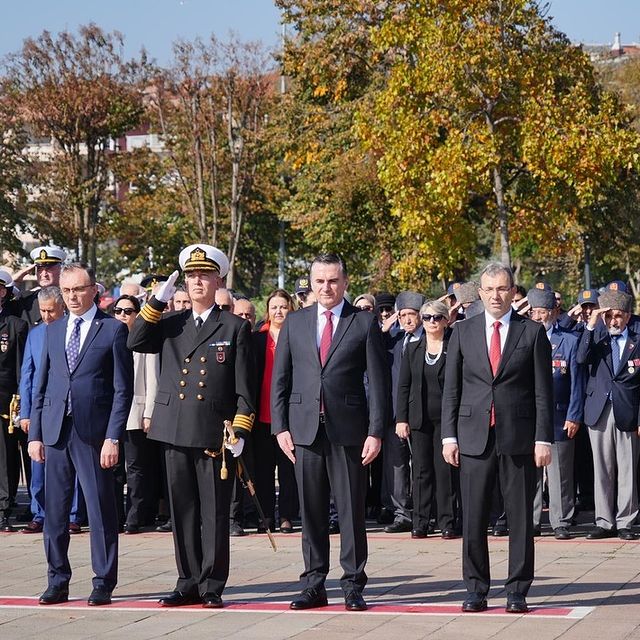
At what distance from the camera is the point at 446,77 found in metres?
25.1

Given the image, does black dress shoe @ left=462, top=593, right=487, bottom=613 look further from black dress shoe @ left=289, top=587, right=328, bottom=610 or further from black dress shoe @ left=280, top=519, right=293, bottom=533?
black dress shoe @ left=280, top=519, right=293, bottom=533

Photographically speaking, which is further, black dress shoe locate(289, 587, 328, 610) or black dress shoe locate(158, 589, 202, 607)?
black dress shoe locate(158, 589, 202, 607)

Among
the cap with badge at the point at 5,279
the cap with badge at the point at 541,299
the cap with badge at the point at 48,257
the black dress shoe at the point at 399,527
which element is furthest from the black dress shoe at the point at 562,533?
the cap with badge at the point at 5,279

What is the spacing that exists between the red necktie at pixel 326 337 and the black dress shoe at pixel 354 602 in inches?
57.5

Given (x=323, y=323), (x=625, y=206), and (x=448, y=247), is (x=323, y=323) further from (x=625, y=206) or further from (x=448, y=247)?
(x=625, y=206)

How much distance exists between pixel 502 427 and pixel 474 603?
1.09 meters

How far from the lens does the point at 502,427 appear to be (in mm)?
8594

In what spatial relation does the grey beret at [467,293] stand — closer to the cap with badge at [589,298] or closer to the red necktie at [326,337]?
the cap with badge at [589,298]

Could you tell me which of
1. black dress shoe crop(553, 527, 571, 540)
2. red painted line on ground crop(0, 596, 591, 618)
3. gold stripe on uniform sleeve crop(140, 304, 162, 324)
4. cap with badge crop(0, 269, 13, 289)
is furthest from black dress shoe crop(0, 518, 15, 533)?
gold stripe on uniform sleeve crop(140, 304, 162, 324)

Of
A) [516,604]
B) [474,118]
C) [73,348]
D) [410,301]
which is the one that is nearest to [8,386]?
[410,301]

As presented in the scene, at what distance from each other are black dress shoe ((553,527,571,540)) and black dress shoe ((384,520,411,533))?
4.72 ft

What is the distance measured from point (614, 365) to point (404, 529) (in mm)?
2484

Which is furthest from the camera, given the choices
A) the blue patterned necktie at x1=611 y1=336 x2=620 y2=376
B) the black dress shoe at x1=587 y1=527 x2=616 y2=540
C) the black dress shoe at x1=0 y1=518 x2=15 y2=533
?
the black dress shoe at x1=0 y1=518 x2=15 y2=533

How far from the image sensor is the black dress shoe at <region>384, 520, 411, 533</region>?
42.3 feet
